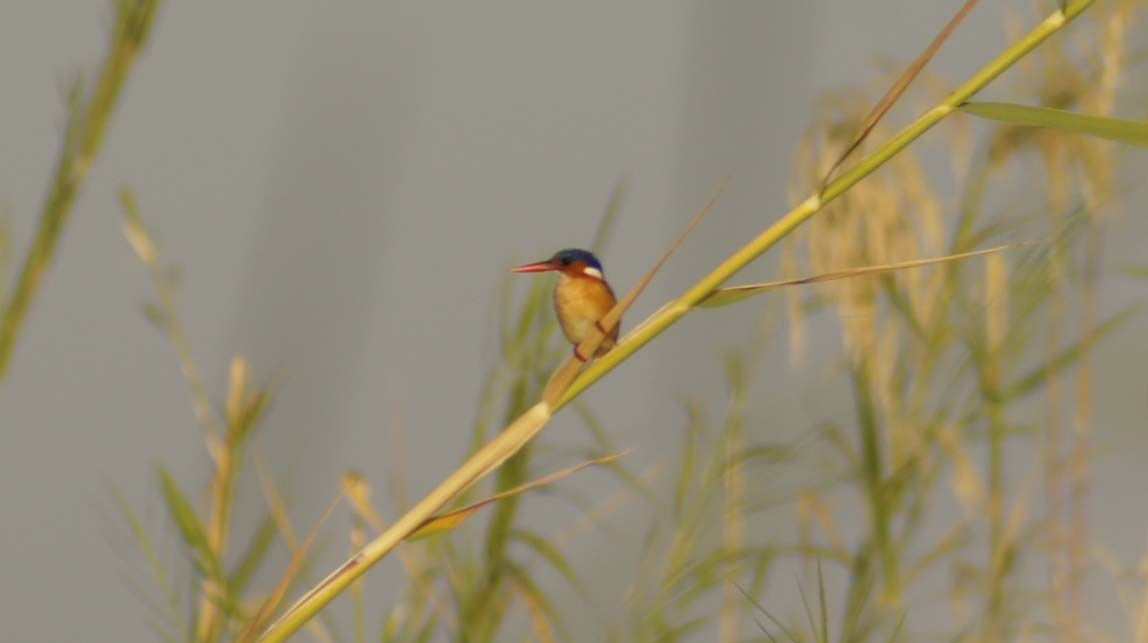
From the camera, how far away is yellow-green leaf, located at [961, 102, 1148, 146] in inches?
14.1

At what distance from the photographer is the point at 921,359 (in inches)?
47.1

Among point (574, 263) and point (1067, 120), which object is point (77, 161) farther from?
point (1067, 120)

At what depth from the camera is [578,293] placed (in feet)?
2.69

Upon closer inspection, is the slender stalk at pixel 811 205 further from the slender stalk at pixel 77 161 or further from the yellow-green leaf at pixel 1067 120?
the slender stalk at pixel 77 161

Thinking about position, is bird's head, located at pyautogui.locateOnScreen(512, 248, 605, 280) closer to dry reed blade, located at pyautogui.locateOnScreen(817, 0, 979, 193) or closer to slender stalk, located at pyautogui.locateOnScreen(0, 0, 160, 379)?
slender stalk, located at pyautogui.locateOnScreen(0, 0, 160, 379)

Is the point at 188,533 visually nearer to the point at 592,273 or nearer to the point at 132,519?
the point at 132,519

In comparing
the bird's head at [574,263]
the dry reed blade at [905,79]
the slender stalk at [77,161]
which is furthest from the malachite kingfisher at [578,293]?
the dry reed blade at [905,79]

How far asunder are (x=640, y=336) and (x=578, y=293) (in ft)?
1.45

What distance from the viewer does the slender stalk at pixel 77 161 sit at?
64 cm

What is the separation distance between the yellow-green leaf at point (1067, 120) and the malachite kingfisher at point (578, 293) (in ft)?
1.33

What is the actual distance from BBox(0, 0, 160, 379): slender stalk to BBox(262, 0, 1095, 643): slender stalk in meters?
0.32

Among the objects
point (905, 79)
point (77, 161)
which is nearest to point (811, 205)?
point (905, 79)

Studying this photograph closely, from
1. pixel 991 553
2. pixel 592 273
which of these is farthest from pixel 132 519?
pixel 991 553

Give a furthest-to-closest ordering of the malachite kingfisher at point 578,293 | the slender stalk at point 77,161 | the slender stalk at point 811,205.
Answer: the malachite kingfisher at point 578,293
the slender stalk at point 77,161
the slender stalk at point 811,205
